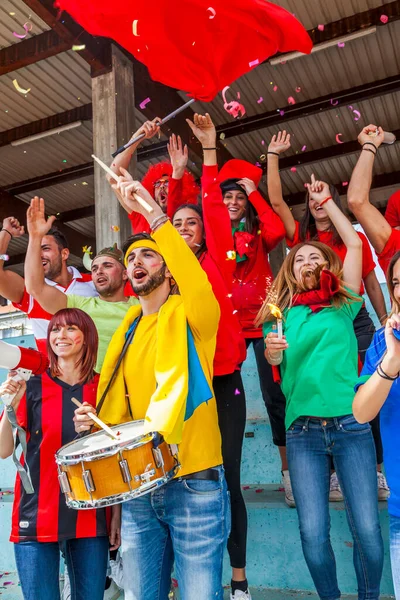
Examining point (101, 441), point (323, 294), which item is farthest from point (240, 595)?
point (323, 294)

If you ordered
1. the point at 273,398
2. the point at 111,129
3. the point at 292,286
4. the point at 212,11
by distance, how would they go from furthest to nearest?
the point at 111,129 → the point at 212,11 → the point at 273,398 → the point at 292,286

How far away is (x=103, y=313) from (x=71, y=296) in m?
0.21

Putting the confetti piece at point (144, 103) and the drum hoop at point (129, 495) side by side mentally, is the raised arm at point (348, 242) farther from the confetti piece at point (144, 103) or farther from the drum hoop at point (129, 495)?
the confetti piece at point (144, 103)

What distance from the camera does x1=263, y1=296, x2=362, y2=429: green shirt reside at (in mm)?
2232

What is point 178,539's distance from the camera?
1.85 m

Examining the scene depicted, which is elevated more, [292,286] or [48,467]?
[292,286]

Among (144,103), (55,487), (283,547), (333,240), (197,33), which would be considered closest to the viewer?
(55,487)

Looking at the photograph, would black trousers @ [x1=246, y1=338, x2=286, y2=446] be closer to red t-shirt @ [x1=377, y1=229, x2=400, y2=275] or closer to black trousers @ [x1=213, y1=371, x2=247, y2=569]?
black trousers @ [x1=213, y1=371, x2=247, y2=569]

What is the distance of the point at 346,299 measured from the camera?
2.44 m

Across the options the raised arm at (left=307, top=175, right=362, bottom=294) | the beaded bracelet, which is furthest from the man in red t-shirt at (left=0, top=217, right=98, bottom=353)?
the beaded bracelet

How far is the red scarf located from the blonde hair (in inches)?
1.2

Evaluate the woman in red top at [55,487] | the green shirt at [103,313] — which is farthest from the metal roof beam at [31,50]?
the woman in red top at [55,487]

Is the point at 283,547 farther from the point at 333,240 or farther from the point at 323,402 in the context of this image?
the point at 333,240

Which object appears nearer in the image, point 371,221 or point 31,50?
point 371,221
